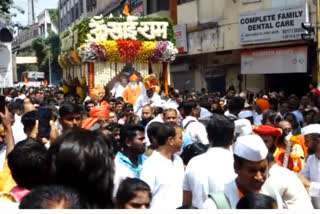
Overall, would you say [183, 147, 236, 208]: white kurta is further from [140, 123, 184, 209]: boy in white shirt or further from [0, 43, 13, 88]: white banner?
[0, 43, 13, 88]: white banner

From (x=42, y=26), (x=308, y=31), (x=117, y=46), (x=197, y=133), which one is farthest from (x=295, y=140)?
(x=42, y=26)

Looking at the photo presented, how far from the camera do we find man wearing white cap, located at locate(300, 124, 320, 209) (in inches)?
175

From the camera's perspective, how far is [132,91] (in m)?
12.3

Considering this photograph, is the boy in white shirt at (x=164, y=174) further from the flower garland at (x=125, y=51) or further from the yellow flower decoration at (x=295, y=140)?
the flower garland at (x=125, y=51)

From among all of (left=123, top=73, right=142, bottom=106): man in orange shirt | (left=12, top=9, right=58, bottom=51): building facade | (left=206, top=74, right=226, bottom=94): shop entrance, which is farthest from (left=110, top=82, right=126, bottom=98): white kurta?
(left=12, top=9, right=58, bottom=51): building facade

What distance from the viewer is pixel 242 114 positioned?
786cm

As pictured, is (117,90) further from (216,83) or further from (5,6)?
(216,83)

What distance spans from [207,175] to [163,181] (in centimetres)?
51

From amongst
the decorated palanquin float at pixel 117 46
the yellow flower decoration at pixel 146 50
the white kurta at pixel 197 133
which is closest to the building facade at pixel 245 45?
the decorated palanquin float at pixel 117 46

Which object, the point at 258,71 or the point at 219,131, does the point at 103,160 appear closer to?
the point at 219,131

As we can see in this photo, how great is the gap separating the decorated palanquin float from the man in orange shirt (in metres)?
0.69

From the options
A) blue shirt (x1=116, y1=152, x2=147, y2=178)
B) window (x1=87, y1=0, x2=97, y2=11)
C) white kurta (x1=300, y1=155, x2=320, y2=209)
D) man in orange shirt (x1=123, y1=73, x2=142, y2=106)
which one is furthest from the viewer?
window (x1=87, y1=0, x2=97, y2=11)

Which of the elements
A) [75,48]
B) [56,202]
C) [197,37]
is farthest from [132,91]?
[197,37]

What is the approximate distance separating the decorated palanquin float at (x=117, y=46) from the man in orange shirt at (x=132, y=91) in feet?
2.25
